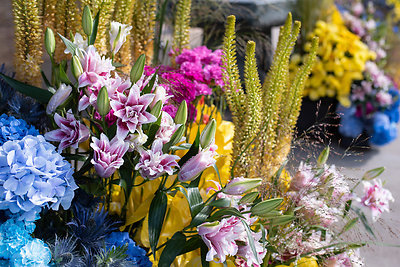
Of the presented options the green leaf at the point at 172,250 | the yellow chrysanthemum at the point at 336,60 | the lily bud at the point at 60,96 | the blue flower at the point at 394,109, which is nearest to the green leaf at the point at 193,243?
the green leaf at the point at 172,250

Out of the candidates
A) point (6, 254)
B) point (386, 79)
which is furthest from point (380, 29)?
point (6, 254)

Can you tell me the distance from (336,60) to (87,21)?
1.82 metres

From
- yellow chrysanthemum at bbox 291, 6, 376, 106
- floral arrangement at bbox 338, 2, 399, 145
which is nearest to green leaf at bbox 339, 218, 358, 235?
yellow chrysanthemum at bbox 291, 6, 376, 106

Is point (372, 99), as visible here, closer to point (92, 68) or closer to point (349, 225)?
point (349, 225)

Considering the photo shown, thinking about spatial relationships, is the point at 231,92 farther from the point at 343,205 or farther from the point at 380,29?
the point at 380,29

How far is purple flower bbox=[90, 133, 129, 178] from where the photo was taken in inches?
19.4

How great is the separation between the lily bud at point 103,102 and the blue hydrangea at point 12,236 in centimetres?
Result: 14

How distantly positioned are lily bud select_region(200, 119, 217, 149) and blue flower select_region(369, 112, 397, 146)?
1.93 metres

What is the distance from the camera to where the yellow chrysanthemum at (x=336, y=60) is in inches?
85.5

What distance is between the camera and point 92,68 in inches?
20.2

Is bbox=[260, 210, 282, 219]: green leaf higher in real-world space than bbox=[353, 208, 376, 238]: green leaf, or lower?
higher

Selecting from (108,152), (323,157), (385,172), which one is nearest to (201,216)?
(108,152)

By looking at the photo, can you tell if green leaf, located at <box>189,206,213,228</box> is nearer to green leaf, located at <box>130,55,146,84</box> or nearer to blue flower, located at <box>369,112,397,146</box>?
green leaf, located at <box>130,55,146,84</box>

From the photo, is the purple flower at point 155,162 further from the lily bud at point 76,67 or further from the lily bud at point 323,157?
the lily bud at point 323,157
